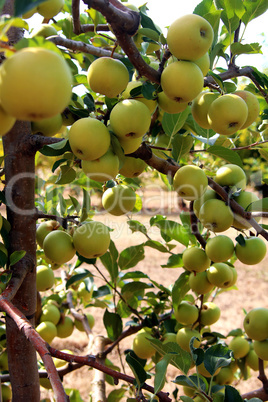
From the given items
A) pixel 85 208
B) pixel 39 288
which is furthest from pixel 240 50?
pixel 39 288

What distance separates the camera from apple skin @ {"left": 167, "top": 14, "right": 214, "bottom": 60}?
0.61m

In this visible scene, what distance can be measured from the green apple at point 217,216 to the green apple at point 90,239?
230mm

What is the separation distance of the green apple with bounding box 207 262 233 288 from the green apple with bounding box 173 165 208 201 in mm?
360

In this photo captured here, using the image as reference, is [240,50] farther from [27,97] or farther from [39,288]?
[39,288]

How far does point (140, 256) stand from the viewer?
4.19 ft

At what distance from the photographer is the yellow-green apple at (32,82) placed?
0.31 metres

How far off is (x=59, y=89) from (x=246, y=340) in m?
1.30

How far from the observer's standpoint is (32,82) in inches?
12.3

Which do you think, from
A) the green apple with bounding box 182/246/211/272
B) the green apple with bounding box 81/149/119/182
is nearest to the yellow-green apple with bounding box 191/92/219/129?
the green apple with bounding box 81/149/119/182

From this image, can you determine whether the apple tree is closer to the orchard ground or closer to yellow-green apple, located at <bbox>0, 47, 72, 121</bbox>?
yellow-green apple, located at <bbox>0, 47, 72, 121</bbox>

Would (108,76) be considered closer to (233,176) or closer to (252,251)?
(233,176)

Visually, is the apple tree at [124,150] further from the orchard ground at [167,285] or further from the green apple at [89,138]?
the orchard ground at [167,285]

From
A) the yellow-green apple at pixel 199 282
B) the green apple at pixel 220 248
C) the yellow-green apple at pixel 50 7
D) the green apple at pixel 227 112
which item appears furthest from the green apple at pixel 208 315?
the yellow-green apple at pixel 50 7

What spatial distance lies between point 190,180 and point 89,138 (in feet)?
0.84
